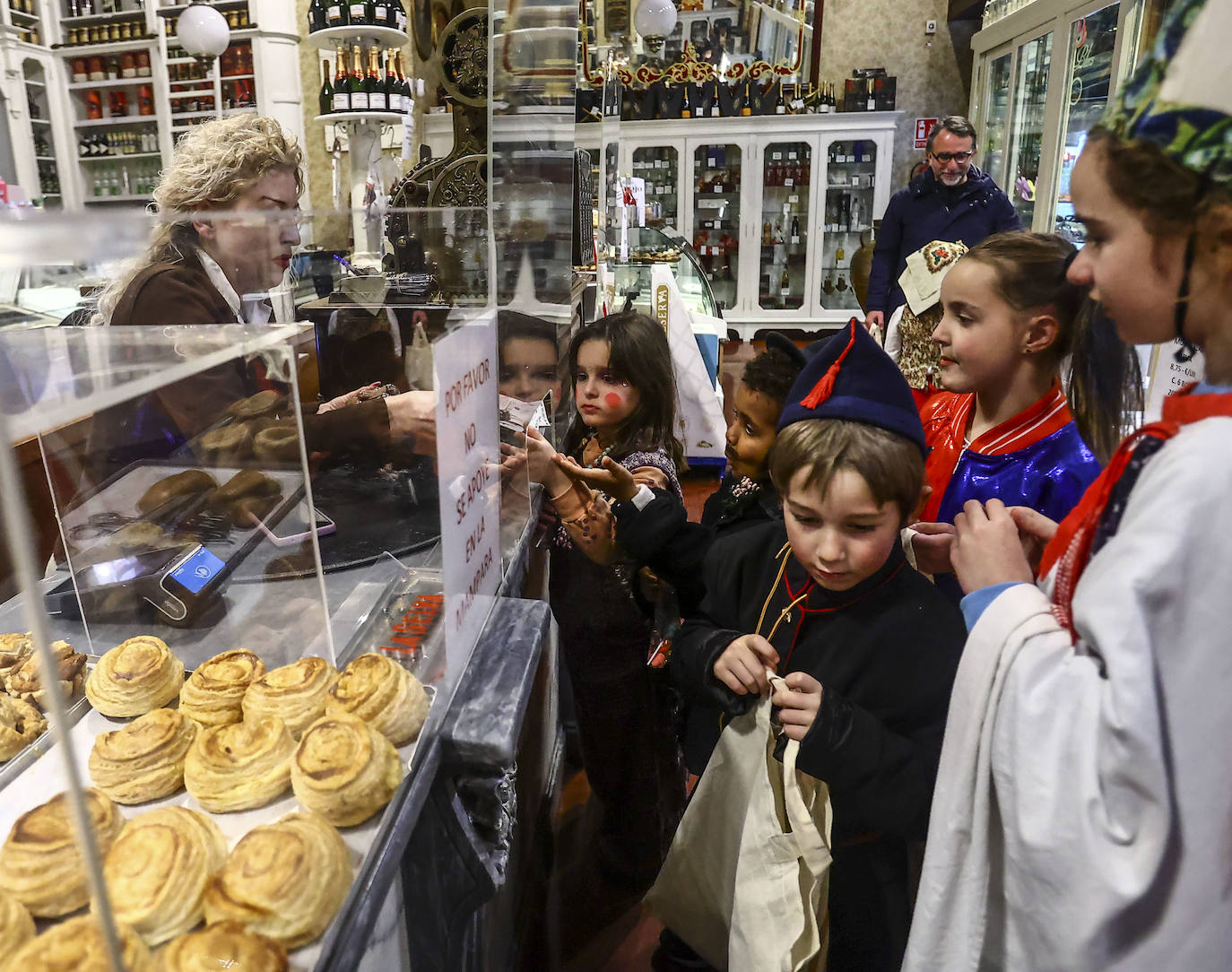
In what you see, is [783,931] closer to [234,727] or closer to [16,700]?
[234,727]

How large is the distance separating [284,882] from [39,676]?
0.46 m

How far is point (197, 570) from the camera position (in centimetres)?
93

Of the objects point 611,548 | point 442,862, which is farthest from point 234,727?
point 611,548

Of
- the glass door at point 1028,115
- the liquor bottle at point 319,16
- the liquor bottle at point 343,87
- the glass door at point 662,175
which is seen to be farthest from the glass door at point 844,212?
the liquor bottle at point 319,16

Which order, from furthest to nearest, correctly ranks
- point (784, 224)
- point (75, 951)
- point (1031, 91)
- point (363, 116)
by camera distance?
point (784, 224), point (1031, 91), point (363, 116), point (75, 951)

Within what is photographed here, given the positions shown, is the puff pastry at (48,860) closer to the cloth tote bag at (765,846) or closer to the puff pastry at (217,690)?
the puff pastry at (217,690)

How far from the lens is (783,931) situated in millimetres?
1062

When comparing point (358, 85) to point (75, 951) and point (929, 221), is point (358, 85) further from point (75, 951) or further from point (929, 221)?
point (75, 951)

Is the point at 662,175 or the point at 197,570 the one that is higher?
the point at 662,175

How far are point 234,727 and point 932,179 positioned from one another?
4.19 meters


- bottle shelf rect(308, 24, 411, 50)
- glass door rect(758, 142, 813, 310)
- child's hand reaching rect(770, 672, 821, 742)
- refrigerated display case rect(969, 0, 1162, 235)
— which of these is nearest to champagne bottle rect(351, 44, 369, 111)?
bottle shelf rect(308, 24, 411, 50)

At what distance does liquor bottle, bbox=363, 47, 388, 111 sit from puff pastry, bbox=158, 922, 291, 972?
4.86 metres

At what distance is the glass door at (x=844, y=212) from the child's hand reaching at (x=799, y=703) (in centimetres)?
745

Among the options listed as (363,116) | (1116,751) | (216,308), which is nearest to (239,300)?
(216,308)
